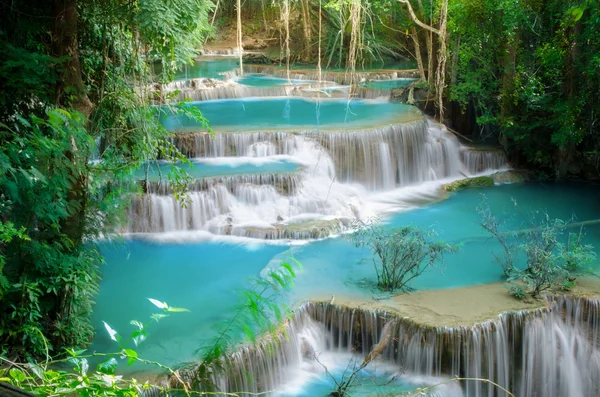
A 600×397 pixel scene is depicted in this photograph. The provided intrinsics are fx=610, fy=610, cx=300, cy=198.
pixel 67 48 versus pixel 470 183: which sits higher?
pixel 67 48

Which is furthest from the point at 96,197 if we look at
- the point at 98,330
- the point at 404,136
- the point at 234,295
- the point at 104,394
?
the point at 404,136

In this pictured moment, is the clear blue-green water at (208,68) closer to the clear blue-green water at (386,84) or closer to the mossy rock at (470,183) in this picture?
the clear blue-green water at (386,84)

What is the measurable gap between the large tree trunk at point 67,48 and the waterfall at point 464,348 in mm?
3023

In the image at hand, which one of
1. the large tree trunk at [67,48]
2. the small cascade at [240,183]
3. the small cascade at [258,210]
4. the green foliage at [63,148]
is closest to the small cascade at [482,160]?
the small cascade at [258,210]

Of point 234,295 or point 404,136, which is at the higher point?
point 404,136

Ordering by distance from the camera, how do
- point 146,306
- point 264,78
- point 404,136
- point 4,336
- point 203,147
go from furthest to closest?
point 264,78 → point 404,136 → point 203,147 → point 146,306 → point 4,336

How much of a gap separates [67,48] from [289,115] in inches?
358

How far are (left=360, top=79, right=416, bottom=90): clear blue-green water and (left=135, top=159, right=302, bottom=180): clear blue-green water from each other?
6809 millimetres

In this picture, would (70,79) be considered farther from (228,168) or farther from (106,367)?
(228,168)

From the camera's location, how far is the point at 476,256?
907 centimetres

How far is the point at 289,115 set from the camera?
48.1 ft

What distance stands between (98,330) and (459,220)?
6.49 metres

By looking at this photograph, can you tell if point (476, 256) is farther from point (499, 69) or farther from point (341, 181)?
point (499, 69)

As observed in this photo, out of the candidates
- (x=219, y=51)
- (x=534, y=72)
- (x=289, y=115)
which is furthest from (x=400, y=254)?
(x=219, y=51)
